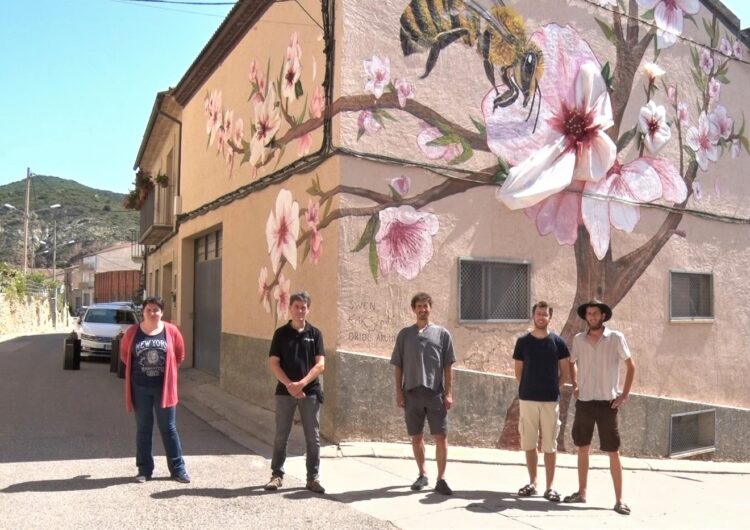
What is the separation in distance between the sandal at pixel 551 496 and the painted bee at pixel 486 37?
16.2ft

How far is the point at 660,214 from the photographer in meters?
10.6

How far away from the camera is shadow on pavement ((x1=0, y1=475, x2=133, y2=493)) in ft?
19.3

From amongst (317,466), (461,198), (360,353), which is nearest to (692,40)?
(461,198)

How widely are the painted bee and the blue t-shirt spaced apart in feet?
14.9

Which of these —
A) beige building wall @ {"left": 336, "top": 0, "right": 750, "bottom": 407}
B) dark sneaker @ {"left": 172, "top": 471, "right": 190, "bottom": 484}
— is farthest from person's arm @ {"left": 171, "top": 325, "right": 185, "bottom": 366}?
beige building wall @ {"left": 336, "top": 0, "right": 750, "bottom": 407}

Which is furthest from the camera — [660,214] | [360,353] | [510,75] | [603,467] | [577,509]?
[660,214]

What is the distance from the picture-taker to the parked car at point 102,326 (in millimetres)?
18328

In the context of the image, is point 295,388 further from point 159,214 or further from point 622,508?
point 159,214

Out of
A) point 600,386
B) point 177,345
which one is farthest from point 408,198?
point 600,386

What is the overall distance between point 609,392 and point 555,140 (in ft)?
15.1

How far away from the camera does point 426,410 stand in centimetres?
604

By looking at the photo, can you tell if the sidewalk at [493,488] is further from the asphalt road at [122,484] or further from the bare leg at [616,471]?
the asphalt road at [122,484]

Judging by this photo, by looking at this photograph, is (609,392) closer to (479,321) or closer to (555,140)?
(479,321)

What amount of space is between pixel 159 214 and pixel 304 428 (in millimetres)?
14066
